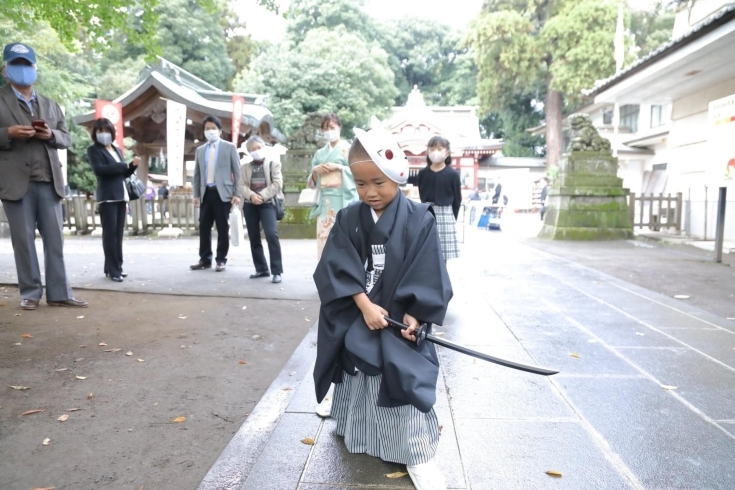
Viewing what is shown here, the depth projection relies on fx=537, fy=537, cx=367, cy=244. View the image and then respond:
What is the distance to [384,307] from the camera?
2.20 m

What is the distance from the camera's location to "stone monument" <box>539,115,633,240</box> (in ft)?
37.8

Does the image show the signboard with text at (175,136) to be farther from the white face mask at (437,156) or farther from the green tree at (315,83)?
the green tree at (315,83)

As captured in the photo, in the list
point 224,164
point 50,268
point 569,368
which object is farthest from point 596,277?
point 50,268

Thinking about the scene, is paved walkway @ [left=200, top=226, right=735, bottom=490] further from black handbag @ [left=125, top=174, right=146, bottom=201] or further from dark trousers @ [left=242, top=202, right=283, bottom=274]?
black handbag @ [left=125, top=174, right=146, bottom=201]

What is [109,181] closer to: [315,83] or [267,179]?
[267,179]

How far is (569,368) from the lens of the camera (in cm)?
348

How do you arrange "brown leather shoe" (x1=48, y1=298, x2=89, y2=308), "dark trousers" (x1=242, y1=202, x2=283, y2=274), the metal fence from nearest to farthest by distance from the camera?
"brown leather shoe" (x1=48, y1=298, x2=89, y2=308) → "dark trousers" (x1=242, y1=202, x2=283, y2=274) → the metal fence

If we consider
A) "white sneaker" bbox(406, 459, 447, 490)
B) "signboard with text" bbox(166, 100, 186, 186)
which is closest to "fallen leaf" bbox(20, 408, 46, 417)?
"white sneaker" bbox(406, 459, 447, 490)

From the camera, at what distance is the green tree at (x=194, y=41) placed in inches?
1107

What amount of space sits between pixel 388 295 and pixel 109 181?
5122mm

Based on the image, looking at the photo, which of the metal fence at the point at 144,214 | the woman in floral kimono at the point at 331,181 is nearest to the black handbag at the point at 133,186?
the woman in floral kimono at the point at 331,181

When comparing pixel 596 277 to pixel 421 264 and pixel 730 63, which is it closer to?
pixel 421 264

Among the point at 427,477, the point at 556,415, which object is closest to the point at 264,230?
the point at 556,415

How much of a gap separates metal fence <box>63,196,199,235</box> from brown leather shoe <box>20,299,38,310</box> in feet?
27.5
